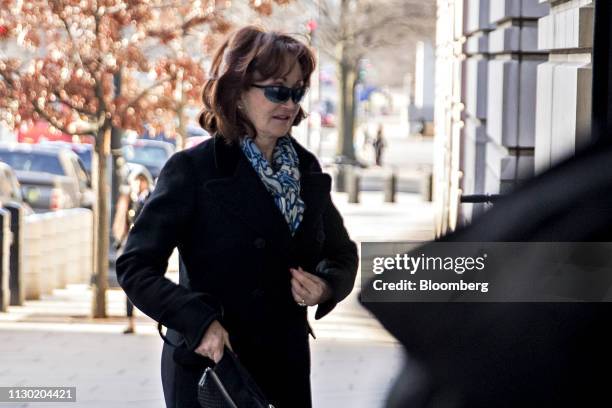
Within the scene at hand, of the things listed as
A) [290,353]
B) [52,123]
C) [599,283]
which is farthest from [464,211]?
[599,283]

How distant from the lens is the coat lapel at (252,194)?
347 centimetres

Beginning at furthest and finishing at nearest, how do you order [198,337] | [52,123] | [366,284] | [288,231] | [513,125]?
[52,123] < [513,125] < [288,231] < [198,337] < [366,284]

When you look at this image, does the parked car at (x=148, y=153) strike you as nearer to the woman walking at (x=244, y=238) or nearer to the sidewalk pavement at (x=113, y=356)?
the sidewalk pavement at (x=113, y=356)

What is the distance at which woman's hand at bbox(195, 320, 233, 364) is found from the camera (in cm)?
332

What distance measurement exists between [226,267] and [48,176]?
59.0 feet

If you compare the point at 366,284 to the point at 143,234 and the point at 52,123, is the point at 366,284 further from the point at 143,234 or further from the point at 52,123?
the point at 52,123

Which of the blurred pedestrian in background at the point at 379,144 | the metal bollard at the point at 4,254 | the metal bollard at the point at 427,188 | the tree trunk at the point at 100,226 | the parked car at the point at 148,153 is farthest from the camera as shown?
the blurred pedestrian in background at the point at 379,144

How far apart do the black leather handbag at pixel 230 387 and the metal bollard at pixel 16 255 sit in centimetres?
1019

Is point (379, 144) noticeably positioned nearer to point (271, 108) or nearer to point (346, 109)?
point (346, 109)

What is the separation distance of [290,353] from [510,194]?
3.79ft

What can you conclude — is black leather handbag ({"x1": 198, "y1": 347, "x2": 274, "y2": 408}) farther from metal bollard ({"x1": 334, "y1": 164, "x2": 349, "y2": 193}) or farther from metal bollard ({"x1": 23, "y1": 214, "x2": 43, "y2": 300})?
metal bollard ({"x1": 334, "y1": 164, "x2": 349, "y2": 193})

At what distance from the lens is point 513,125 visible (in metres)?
9.38

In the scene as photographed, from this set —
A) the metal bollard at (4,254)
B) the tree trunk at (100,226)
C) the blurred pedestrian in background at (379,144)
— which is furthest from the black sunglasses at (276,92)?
the blurred pedestrian in background at (379,144)

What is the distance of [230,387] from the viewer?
10.8 feet
